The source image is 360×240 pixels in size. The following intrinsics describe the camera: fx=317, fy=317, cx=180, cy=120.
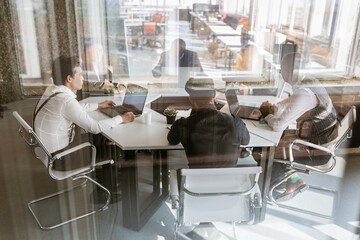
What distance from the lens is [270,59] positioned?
1066 millimetres

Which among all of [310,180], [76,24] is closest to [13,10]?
[76,24]

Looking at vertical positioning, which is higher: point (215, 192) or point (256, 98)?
point (256, 98)

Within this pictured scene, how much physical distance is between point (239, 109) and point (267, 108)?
13 centimetres

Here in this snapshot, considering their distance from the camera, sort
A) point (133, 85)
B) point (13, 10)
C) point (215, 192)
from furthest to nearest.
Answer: point (215, 192)
point (133, 85)
point (13, 10)

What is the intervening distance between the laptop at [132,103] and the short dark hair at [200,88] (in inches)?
6.7

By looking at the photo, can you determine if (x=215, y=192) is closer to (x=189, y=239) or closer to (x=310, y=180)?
(x=189, y=239)

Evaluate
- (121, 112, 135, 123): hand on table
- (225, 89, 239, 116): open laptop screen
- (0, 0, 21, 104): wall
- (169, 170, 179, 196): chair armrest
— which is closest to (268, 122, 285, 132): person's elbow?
(225, 89, 239, 116): open laptop screen

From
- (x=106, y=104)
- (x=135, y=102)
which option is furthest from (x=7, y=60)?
(x=135, y=102)

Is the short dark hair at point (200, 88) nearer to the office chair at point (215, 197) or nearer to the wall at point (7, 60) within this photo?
the office chair at point (215, 197)

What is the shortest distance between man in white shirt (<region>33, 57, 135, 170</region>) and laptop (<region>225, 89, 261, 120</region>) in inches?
17.4

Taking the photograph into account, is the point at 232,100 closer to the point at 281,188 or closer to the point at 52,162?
the point at 281,188

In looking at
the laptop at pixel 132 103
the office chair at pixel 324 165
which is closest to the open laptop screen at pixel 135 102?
the laptop at pixel 132 103

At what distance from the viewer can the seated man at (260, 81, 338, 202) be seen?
1311 millimetres

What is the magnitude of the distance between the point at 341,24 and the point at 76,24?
81 centimetres
